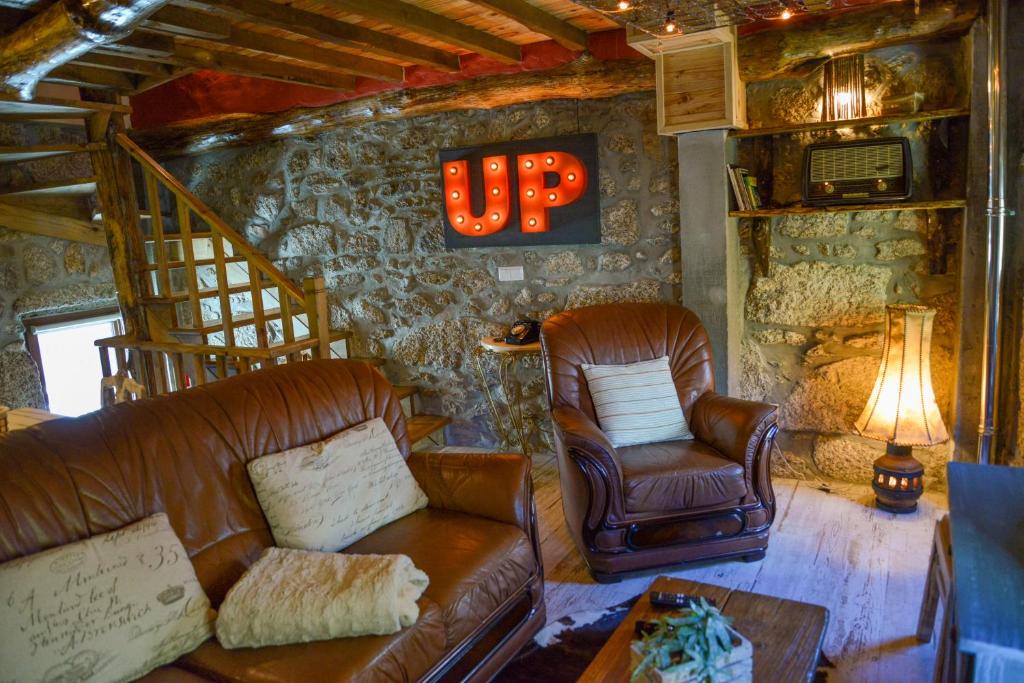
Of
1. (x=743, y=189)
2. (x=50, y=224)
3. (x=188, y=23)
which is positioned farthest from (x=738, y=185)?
(x=50, y=224)

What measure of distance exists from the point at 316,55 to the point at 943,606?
328 centimetres

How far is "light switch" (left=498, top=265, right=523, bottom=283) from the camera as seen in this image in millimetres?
4027

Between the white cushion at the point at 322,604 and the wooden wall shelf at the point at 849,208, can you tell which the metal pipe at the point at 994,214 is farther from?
the white cushion at the point at 322,604

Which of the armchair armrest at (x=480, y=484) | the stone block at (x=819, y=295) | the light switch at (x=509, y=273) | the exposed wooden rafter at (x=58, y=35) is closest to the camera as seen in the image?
the exposed wooden rafter at (x=58, y=35)

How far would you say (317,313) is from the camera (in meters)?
3.52

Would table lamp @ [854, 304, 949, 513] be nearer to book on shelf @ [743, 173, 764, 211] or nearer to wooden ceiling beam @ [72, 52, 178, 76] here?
book on shelf @ [743, 173, 764, 211]

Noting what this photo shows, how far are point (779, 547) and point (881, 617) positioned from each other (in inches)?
21.4

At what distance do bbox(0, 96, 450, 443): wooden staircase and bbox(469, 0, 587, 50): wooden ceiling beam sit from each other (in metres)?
1.54

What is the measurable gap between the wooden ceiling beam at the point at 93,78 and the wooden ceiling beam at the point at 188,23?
0.95 meters

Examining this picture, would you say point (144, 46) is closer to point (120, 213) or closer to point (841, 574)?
point (120, 213)

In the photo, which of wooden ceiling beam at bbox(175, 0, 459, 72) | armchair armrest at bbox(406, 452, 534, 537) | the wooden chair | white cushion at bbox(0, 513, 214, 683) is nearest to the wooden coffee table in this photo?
the wooden chair

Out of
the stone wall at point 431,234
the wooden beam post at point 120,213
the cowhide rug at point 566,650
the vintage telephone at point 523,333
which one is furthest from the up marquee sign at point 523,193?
the cowhide rug at point 566,650

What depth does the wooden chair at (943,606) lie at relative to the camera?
1.67m

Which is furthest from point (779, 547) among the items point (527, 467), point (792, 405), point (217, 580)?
point (217, 580)
